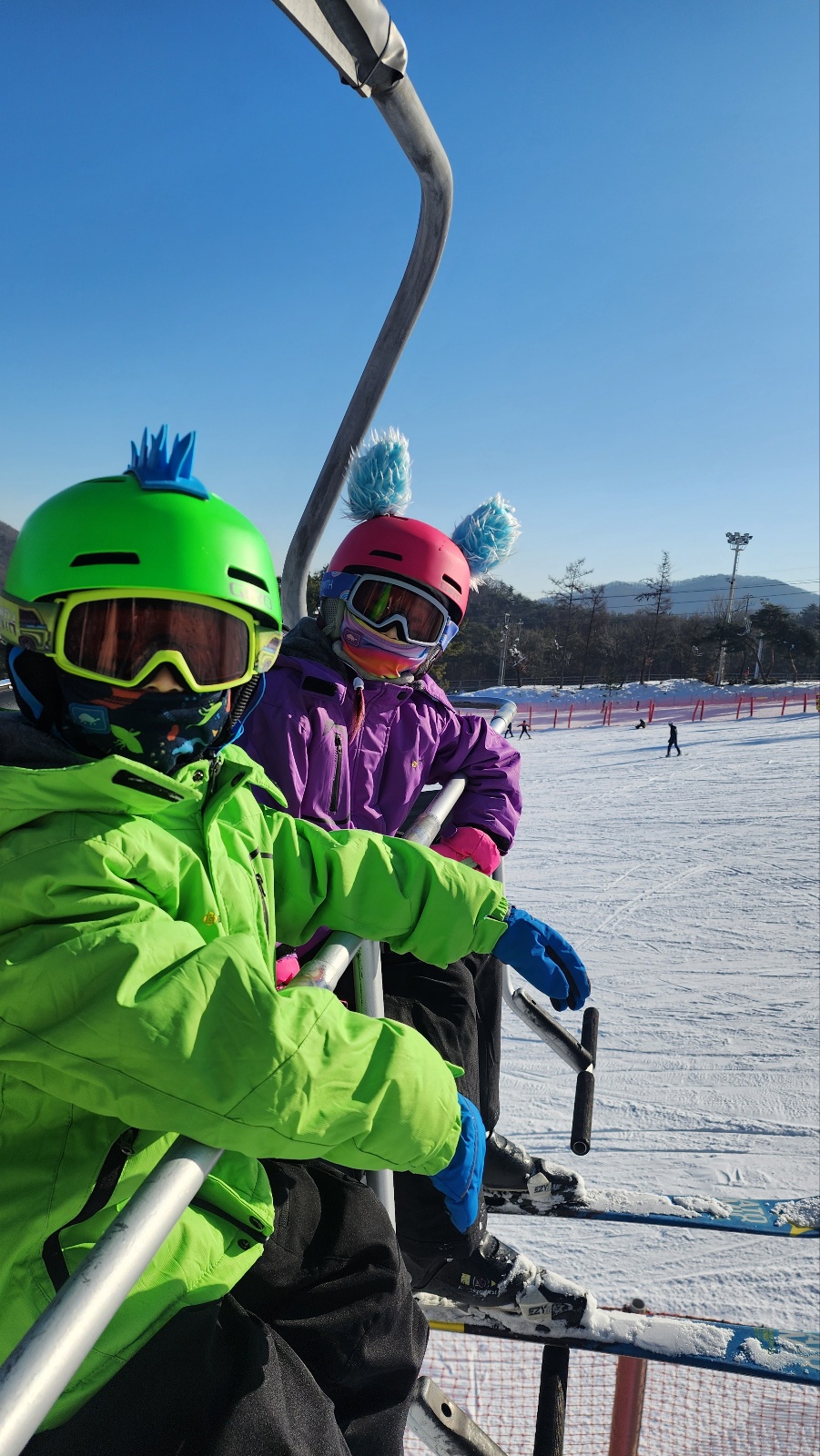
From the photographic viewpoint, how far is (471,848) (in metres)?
2.74

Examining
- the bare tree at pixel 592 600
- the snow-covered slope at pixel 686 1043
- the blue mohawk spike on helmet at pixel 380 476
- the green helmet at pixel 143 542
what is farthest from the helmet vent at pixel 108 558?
the bare tree at pixel 592 600

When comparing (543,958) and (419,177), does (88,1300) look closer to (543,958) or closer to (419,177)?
(543,958)

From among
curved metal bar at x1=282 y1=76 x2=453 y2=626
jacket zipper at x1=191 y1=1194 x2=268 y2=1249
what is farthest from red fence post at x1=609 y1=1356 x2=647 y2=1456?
curved metal bar at x1=282 y1=76 x2=453 y2=626

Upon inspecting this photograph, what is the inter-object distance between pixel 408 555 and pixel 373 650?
329 millimetres

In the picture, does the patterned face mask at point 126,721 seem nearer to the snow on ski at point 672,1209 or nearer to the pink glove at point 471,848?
the pink glove at point 471,848

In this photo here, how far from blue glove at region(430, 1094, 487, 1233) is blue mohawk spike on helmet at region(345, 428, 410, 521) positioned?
1.98 meters

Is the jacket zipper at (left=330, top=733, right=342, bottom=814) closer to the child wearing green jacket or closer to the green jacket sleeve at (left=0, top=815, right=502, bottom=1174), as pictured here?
the child wearing green jacket

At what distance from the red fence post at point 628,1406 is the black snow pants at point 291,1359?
1260 millimetres

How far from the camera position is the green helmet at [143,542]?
144 cm

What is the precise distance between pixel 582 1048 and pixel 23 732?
2.16m

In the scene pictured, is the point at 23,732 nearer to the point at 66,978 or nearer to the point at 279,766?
the point at 66,978

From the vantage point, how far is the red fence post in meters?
2.31

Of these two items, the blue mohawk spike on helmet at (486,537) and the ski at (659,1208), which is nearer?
the ski at (659,1208)

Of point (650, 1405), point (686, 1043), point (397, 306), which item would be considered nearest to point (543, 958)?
point (650, 1405)
